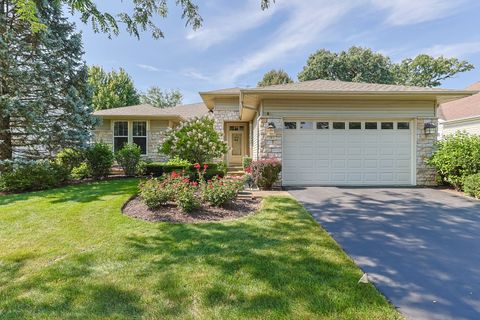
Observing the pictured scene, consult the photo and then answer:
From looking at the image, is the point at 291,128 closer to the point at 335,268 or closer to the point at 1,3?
the point at 335,268

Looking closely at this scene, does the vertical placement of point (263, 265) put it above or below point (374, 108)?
below

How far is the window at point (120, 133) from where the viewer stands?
591 inches

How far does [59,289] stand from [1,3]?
11602 mm

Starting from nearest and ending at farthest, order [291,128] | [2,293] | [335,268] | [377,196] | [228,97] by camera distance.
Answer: [2,293] < [335,268] < [377,196] < [291,128] < [228,97]

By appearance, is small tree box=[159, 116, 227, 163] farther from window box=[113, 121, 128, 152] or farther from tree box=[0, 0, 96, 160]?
window box=[113, 121, 128, 152]

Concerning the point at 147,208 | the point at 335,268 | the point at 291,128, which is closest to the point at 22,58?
the point at 147,208

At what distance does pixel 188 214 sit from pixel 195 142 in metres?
4.07

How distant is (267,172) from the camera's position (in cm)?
840

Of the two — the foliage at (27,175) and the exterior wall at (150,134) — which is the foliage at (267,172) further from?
the exterior wall at (150,134)

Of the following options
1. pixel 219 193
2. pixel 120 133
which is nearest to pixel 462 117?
pixel 219 193

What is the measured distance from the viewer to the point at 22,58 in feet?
32.2

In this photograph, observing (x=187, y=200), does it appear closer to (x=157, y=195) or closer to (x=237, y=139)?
(x=157, y=195)

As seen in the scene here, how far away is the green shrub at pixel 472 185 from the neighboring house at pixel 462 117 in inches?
251

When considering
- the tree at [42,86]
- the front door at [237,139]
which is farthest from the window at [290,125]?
the tree at [42,86]
